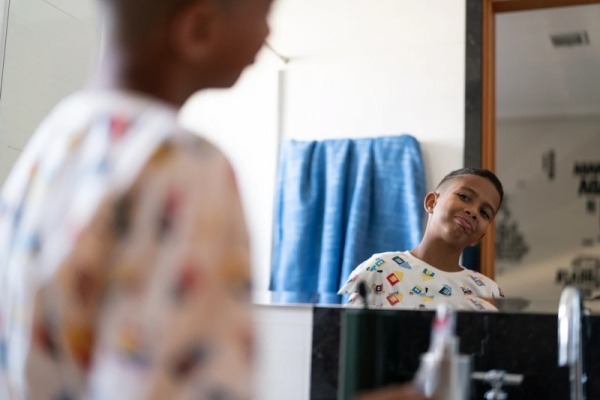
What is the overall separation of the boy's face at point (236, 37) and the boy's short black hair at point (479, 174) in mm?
902

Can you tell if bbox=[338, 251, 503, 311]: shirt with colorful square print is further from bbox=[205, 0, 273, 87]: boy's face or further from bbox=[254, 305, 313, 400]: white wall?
bbox=[205, 0, 273, 87]: boy's face

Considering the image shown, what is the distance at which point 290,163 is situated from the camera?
4.49 ft

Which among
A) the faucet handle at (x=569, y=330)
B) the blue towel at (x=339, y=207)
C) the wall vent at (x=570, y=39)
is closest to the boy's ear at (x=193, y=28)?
the faucet handle at (x=569, y=330)

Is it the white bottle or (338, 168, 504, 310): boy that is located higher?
(338, 168, 504, 310): boy

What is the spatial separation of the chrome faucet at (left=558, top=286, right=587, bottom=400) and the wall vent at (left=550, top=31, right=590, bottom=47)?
0.67m

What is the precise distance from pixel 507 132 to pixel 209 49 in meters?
1.12

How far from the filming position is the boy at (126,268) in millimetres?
266

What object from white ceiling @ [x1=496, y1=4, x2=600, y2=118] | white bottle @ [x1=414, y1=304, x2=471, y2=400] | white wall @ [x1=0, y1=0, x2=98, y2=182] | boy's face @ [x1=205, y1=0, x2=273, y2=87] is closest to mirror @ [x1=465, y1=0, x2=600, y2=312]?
white ceiling @ [x1=496, y1=4, x2=600, y2=118]

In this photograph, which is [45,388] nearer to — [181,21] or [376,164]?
[181,21]

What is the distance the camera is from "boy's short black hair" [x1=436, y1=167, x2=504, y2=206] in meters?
1.19

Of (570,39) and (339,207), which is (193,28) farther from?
(570,39)

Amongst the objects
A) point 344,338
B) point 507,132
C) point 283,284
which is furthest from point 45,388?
point 507,132

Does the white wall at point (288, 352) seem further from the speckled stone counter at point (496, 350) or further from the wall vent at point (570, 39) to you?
the wall vent at point (570, 39)

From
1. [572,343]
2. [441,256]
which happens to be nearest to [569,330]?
[572,343]
